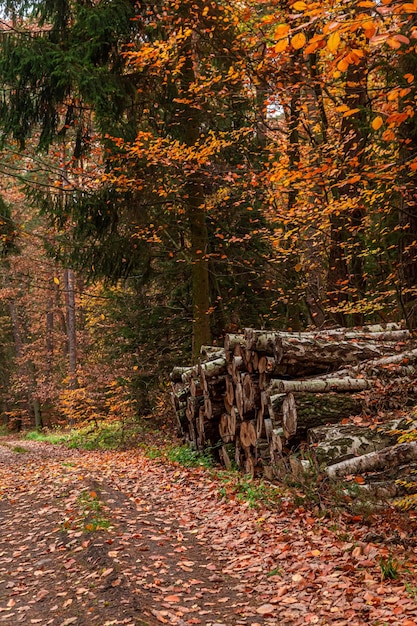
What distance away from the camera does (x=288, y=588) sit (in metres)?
4.58

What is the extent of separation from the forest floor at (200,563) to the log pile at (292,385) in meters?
0.88

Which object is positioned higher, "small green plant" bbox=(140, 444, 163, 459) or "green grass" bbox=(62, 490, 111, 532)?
"green grass" bbox=(62, 490, 111, 532)

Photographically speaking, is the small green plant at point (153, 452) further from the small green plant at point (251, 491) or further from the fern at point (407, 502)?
the fern at point (407, 502)

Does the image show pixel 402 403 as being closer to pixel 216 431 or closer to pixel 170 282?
pixel 216 431

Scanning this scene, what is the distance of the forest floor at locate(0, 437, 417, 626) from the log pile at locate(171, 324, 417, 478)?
2.87 ft

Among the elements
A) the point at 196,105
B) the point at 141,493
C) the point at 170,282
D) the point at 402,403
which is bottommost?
the point at 141,493

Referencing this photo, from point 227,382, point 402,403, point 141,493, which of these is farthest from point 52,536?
point 402,403

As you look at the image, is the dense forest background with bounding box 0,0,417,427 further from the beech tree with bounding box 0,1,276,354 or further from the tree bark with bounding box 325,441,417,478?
the tree bark with bounding box 325,441,417,478

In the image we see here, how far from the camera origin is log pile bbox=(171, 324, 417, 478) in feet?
23.7

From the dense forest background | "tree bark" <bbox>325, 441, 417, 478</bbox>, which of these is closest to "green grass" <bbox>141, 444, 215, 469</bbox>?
the dense forest background

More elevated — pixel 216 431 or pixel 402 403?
pixel 402 403

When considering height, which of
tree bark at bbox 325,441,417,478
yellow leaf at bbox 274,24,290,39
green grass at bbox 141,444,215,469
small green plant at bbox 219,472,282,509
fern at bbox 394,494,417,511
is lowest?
green grass at bbox 141,444,215,469

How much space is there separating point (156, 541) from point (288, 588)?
1.93 metres

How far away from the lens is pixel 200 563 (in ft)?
17.8
